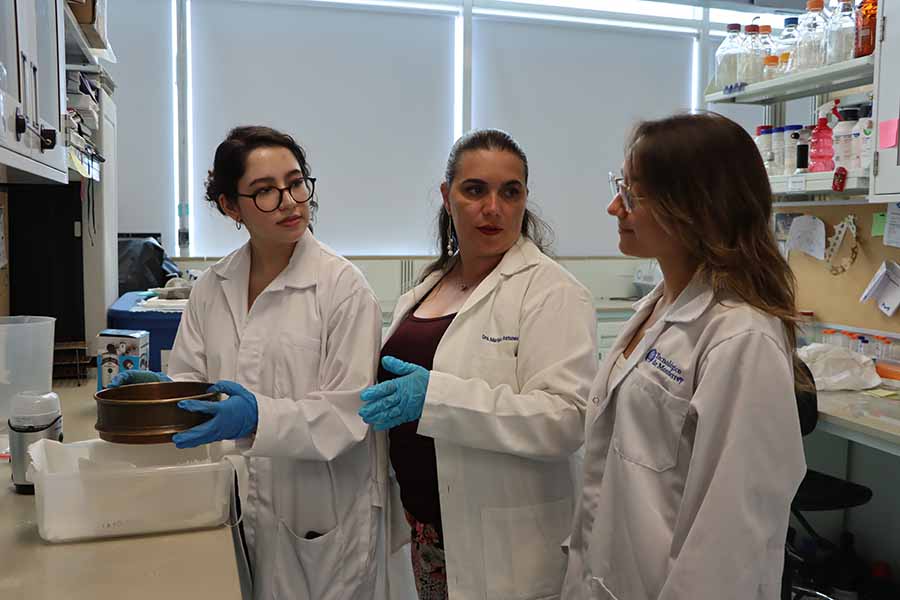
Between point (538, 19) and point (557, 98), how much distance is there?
51 centimetres

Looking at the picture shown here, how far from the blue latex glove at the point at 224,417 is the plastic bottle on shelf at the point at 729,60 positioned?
2308 millimetres

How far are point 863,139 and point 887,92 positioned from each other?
0.18 meters

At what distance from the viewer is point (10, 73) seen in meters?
1.37

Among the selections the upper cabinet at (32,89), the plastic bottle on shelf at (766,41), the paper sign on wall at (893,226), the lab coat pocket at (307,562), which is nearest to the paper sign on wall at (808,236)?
the paper sign on wall at (893,226)

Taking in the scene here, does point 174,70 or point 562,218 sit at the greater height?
point 174,70

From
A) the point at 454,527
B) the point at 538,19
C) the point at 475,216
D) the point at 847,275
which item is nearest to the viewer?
the point at 454,527

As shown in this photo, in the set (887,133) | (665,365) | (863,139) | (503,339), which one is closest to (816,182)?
(863,139)

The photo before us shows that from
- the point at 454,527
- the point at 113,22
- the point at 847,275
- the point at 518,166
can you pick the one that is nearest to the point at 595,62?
the point at 847,275

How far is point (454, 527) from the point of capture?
4.46ft

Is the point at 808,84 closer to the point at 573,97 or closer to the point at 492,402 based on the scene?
the point at 492,402

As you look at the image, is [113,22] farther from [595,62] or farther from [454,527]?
[454,527]

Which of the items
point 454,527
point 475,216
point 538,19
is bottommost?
point 454,527

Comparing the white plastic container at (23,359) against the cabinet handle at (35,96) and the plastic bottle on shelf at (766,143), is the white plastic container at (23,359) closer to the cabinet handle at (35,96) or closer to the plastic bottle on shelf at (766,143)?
the cabinet handle at (35,96)

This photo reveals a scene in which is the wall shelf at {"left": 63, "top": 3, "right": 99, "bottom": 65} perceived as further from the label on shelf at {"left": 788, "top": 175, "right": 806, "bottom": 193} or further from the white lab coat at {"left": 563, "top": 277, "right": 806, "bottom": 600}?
the label on shelf at {"left": 788, "top": 175, "right": 806, "bottom": 193}
